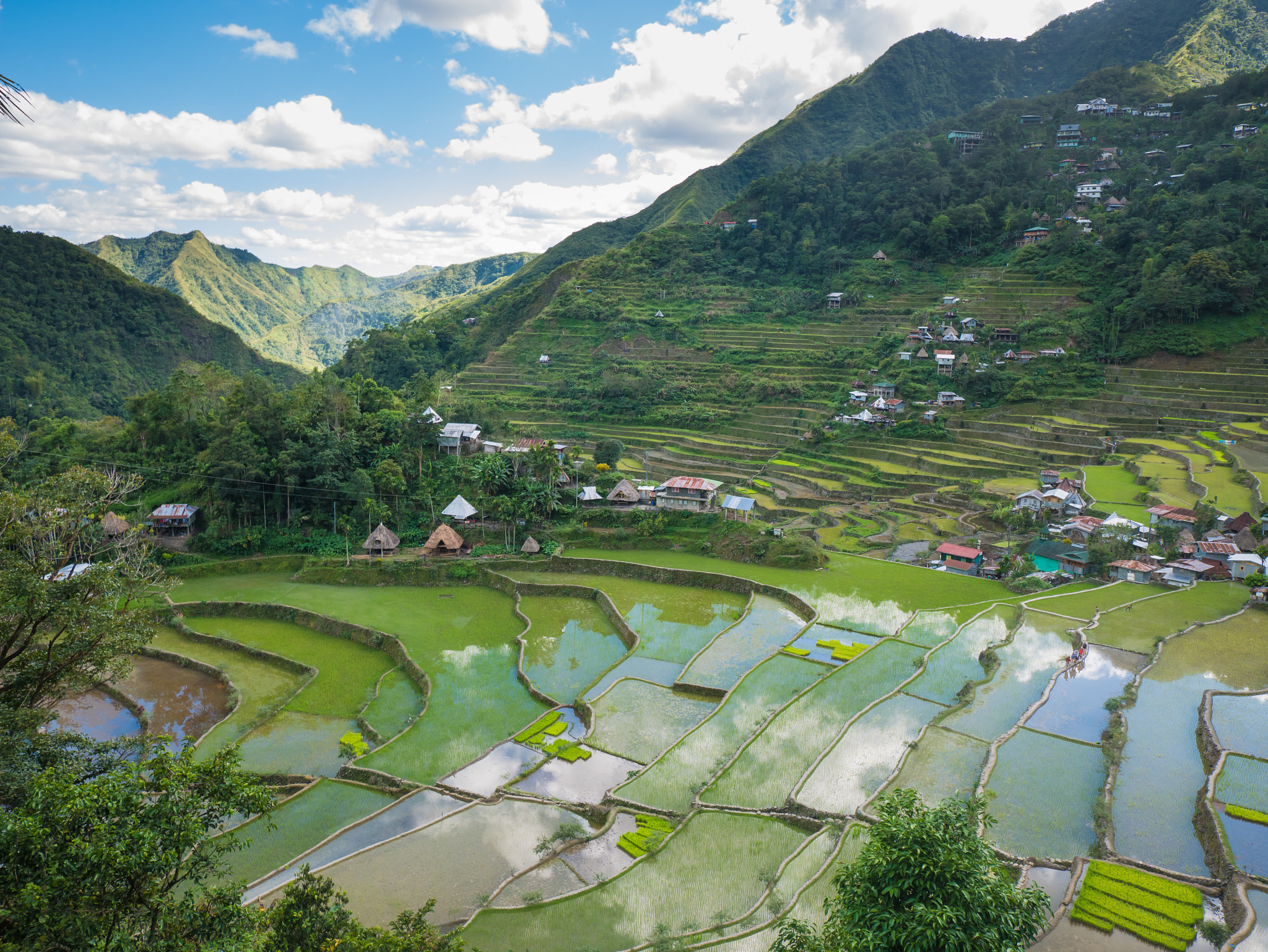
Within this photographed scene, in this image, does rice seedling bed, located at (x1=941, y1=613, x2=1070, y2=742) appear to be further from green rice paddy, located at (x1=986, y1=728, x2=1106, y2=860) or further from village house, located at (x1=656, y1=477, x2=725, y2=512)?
village house, located at (x1=656, y1=477, x2=725, y2=512)

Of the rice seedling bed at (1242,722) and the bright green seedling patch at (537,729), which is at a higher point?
the bright green seedling patch at (537,729)

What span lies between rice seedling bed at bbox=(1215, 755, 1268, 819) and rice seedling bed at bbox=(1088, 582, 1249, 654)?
4.68 metres

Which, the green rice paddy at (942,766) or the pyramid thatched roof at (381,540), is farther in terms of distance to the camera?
the pyramid thatched roof at (381,540)

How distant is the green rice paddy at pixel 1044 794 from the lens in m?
10.6

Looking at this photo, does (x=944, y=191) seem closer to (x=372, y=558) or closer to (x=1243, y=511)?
(x=1243, y=511)

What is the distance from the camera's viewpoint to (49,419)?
3578 cm

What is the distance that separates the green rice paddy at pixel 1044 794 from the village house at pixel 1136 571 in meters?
11.3

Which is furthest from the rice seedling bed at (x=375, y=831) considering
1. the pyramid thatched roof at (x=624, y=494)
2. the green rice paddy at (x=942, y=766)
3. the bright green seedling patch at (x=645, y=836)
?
the pyramid thatched roof at (x=624, y=494)

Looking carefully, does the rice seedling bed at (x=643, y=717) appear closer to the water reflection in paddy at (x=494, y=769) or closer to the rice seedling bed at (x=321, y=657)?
the water reflection in paddy at (x=494, y=769)

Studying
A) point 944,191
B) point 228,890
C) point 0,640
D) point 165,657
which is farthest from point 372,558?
point 944,191

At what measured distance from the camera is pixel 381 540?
2600 cm

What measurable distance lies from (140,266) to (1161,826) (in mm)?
130798

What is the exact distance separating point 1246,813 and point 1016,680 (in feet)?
16.8

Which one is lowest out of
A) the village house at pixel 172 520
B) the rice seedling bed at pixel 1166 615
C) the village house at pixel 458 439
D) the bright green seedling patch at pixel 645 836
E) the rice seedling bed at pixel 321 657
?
the rice seedling bed at pixel 1166 615
